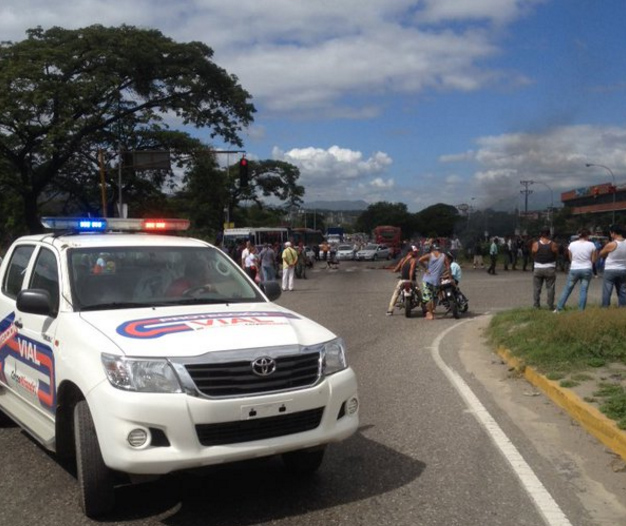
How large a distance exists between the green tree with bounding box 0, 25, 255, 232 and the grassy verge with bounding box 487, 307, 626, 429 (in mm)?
23487

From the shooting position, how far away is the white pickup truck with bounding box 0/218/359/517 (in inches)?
166

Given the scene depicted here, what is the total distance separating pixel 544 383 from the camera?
8281mm

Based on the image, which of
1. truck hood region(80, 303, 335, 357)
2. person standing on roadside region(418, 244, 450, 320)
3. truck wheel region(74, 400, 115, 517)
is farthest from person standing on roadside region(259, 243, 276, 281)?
truck wheel region(74, 400, 115, 517)

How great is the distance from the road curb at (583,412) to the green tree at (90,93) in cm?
2504

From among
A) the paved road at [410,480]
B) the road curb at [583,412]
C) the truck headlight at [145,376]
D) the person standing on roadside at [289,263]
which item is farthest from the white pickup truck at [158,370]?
the person standing on roadside at [289,263]

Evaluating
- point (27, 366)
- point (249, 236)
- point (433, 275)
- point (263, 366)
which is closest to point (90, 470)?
point (263, 366)

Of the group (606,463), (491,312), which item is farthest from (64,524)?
(491,312)

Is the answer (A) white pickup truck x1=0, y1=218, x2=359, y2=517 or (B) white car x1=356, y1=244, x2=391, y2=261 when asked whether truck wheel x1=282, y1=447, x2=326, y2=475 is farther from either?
(B) white car x1=356, y1=244, x2=391, y2=261

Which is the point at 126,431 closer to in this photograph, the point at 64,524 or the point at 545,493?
the point at 64,524

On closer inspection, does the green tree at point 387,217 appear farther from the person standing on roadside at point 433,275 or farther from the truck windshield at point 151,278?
the truck windshield at point 151,278

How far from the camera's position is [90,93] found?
30172 mm

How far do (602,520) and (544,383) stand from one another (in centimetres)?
381

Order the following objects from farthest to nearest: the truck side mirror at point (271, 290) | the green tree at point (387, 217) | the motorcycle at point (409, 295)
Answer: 1. the green tree at point (387, 217)
2. the motorcycle at point (409, 295)
3. the truck side mirror at point (271, 290)

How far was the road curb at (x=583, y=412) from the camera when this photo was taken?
19.7 feet
